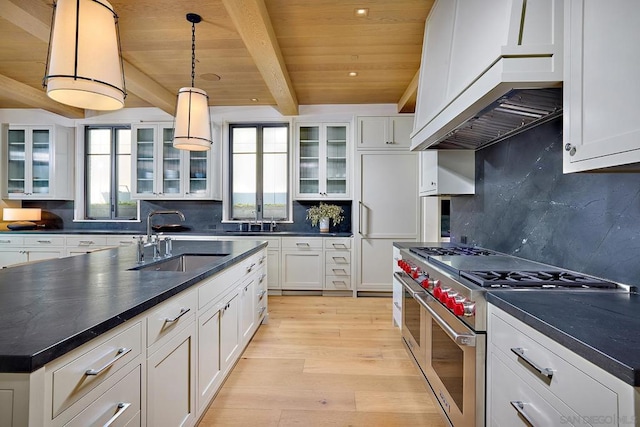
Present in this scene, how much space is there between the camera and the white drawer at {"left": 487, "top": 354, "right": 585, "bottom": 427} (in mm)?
874

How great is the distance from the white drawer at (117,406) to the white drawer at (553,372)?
1271mm

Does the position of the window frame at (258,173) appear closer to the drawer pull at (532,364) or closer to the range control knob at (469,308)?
the range control knob at (469,308)

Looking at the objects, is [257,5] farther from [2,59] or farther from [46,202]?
[46,202]

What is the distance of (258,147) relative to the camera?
4746 mm

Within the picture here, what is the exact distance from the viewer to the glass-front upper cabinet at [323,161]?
4.55m

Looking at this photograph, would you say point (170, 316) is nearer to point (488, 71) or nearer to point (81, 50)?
point (81, 50)

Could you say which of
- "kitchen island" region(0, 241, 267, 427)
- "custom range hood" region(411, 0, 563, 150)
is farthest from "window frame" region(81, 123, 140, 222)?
"custom range hood" region(411, 0, 563, 150)

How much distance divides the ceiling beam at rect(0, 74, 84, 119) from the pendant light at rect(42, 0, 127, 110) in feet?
11.1

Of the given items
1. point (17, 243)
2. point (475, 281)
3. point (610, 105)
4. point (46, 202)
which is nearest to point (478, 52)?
point (610, 105)

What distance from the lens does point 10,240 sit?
430cm

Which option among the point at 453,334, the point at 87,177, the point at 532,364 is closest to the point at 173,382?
the point at 453,334

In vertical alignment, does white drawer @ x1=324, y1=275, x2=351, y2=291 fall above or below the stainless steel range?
below

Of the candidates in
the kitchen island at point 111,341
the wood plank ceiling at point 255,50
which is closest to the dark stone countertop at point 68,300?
the kitchen island at point 111,341

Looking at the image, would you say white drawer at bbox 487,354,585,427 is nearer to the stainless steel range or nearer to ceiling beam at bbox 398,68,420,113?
the stainless steel range
